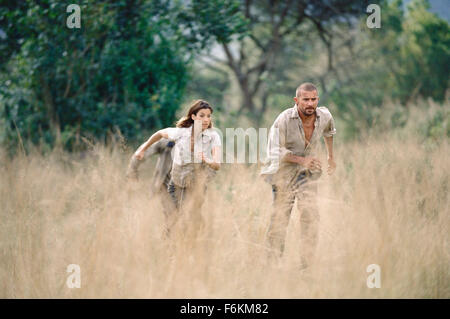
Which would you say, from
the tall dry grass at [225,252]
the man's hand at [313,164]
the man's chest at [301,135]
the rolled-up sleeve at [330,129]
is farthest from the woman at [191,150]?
the rolled-up sleeve at [330,129]

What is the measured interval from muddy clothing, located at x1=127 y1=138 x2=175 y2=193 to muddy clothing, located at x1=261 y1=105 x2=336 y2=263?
3.58 feet

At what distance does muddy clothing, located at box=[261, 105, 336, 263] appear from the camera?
357 centimetres

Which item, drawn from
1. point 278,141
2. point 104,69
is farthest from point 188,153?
point 104,69

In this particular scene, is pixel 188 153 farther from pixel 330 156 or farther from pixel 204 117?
pixel 330 156

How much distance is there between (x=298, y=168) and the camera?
3648 mm

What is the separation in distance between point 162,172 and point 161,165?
83 millimetres

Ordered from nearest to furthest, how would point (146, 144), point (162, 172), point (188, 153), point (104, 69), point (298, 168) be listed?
point (298, 168) → point (188, 153) → point (146, 144) → point (162, 172) → point (104, 69)

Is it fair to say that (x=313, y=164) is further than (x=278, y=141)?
No

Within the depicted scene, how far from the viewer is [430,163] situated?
18.7 ft

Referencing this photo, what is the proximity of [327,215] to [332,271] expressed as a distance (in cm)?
95

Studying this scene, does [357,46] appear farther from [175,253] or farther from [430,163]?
[175,253]

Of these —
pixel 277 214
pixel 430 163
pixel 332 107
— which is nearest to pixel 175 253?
pixel 277 214
